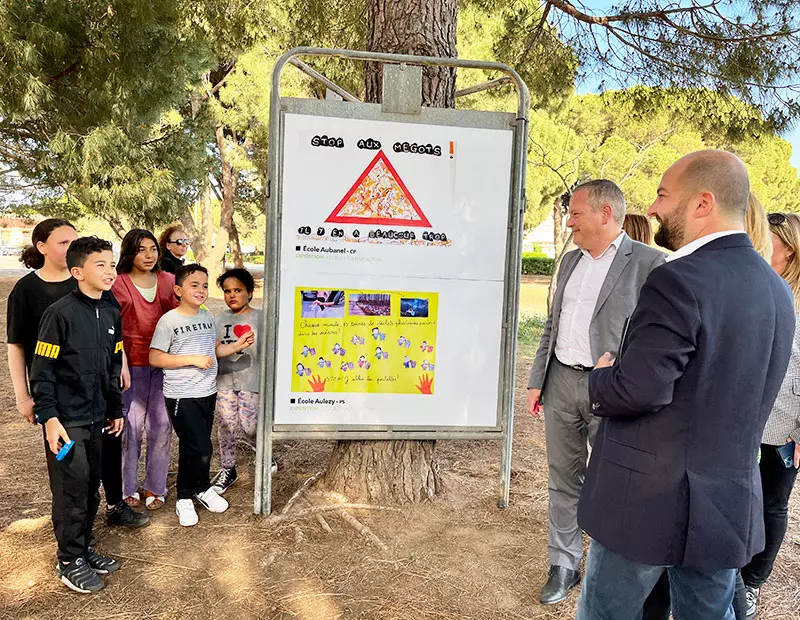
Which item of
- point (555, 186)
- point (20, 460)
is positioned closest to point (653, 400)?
point (20, 460)

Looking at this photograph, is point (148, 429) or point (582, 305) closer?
point (582, 305)

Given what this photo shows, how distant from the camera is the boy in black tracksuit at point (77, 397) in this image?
2688 mm

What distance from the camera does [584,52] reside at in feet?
20.4

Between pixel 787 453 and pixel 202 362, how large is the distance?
2796mm

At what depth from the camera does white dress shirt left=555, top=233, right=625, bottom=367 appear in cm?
283

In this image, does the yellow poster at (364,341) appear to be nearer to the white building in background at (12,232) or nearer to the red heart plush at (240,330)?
the red heart plush at (240,330)

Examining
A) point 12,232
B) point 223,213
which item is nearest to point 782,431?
point 223,213

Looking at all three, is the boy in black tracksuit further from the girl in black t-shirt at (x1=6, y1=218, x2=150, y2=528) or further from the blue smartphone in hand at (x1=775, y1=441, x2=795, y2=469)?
the blue smartphone in hand at (x1=775, y1=441, x2=795, y2=469)

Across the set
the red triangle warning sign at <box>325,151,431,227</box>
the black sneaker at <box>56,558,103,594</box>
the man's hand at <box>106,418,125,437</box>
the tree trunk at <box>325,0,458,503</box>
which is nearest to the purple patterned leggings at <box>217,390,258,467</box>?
the tree trunk at <box>325,0,458,503</box>

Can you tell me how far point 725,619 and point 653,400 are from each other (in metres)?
0.74

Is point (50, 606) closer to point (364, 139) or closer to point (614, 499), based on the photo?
point (614, 499)

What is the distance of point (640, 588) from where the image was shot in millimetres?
1785

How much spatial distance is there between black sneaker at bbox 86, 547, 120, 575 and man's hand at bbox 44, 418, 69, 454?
55 cm

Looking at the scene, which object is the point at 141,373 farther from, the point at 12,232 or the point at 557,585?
the point at 12,232
